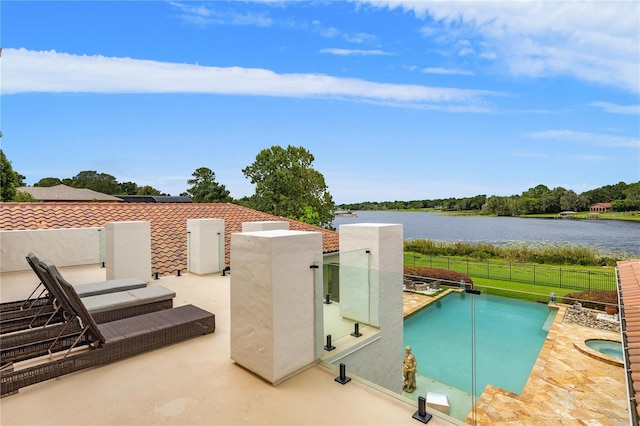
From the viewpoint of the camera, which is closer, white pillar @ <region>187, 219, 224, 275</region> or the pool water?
the pool water

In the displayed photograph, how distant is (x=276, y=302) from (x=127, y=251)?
5691 mm

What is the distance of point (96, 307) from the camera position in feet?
15.1

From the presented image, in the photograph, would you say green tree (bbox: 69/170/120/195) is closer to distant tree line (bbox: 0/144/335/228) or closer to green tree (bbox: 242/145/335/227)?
distant tree line (bbox: 0/144/335/228)

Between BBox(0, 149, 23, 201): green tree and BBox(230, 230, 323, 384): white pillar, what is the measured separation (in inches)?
986

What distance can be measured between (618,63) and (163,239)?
35408mm

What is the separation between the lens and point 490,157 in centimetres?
5106

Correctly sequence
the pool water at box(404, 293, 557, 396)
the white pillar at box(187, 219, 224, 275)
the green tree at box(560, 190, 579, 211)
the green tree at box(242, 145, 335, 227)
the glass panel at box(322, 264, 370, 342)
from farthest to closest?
the green tree at box(560, 190, 579, 211) → the green tree at box(242, 145, 335, 227) → the white pillar at box(187, 219, 224, 275) → the glass panel at box(322, 264, 370, 342) → the pool water at box(404, 293, 557, 396)

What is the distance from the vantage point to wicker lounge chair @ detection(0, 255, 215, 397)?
3277 millimetres

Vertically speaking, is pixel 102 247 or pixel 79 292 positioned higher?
pixel 102 247

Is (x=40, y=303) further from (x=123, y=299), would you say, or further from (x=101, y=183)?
(x=101, y=183)

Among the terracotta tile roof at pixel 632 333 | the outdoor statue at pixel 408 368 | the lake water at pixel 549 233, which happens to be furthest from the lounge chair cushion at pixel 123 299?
the lake water at pixel 549 233

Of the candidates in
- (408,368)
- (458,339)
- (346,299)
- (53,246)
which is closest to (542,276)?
(408,368)

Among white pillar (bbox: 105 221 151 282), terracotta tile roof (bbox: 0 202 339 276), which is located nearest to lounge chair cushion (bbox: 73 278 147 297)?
white pillar (bbox: 105 221 151 282)

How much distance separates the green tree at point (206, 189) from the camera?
49000 mm
